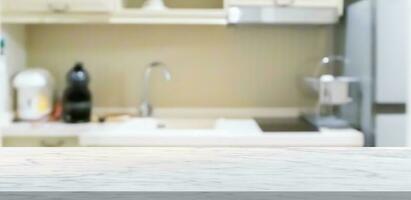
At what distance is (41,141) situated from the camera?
8.25 ft

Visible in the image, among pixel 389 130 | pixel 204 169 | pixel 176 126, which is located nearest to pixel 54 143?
pixel 176 126

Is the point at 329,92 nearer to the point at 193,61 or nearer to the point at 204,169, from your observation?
the point at 193,61

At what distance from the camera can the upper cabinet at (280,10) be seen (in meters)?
2.64

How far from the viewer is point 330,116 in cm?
291

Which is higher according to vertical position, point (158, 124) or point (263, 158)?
point (263, 158)

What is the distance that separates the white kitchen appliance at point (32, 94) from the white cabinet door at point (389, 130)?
1659 mm

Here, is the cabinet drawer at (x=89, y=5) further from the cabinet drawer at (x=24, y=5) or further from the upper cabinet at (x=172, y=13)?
the cabinet drawer at (x=24, y=5)

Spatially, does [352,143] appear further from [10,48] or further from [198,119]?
[10,48]

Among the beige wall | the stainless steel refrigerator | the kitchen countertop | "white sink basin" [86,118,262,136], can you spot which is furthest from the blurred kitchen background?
the kitchen countertop

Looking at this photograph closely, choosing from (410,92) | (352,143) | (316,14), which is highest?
(316,14)

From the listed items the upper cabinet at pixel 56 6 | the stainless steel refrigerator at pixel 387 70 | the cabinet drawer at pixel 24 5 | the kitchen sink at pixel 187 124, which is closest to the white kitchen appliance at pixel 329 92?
the stainless steel refrigerator at pixel 387 70

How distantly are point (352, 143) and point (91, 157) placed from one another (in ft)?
5.79

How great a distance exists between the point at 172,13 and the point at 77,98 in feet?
2.11

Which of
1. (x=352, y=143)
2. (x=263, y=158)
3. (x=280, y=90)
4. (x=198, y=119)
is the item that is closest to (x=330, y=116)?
(x=280, y=90)
